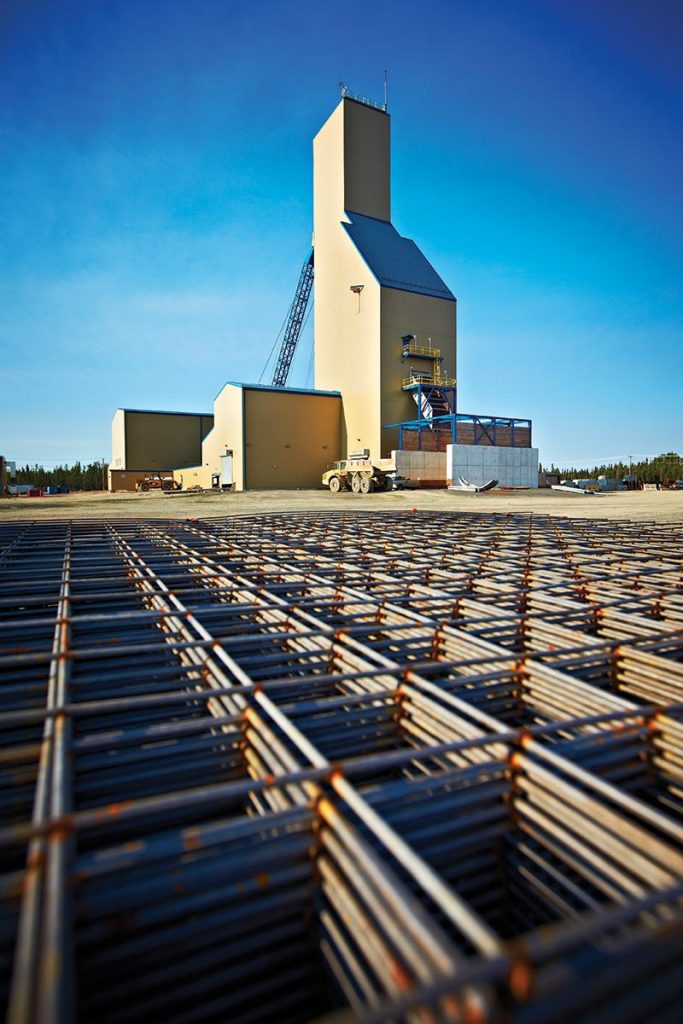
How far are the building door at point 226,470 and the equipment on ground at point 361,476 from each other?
6.78 metres

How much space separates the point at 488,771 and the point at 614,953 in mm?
939

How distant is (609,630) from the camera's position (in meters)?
4.65

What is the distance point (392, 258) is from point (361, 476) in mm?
17340

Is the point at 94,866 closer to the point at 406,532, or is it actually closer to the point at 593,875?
the point at 593,875

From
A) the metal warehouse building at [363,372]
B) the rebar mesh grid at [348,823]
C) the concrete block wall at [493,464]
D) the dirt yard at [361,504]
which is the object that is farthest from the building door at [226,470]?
the rebar mesh grid at [348,823]

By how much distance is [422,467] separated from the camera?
108 ft

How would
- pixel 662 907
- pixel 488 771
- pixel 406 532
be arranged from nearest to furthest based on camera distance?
1. pixel 662 907
2. pixel 488 771
3. pixel 406 532

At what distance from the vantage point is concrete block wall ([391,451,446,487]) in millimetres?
32344

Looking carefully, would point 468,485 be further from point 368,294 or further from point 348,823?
point 348,823

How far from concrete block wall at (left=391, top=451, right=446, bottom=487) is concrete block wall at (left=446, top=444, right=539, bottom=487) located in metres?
0.62

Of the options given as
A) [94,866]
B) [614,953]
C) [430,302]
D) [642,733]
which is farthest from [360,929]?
[430,302]

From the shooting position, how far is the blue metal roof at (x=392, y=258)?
37.5 metres

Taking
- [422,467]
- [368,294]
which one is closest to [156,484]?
[368,294]

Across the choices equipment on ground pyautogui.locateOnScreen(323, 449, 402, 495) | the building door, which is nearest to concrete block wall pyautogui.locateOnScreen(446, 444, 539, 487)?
equipment on ground pyautogui.locateOnScreen(323, 449, 402, 495)
